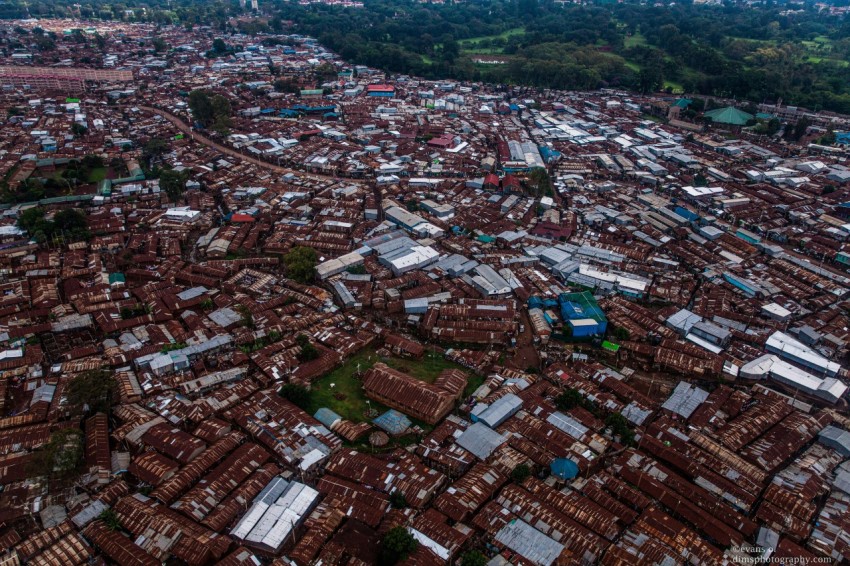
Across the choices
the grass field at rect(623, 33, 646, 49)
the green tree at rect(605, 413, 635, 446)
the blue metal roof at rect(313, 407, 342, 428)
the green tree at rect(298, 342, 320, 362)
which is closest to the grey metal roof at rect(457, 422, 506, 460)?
the green tree at rect(605, 413, 635, 446)

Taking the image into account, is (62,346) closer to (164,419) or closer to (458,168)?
(164,419)

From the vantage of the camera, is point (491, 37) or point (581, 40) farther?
point (491, 37)

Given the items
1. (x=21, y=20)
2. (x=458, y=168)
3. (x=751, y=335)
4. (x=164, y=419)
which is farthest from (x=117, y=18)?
(x=751, y=335)

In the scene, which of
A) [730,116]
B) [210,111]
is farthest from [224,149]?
[730,116]

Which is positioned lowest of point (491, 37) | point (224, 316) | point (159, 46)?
point (224, 316)

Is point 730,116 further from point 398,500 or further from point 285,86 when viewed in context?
point 398,500

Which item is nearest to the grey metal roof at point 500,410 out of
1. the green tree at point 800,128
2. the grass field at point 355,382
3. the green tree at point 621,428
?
the grass field at point 355,382

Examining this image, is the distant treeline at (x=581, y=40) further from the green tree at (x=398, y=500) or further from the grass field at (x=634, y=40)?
the green tree at (x=398, y=500)
